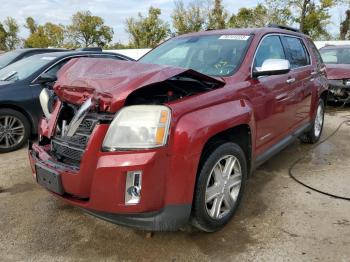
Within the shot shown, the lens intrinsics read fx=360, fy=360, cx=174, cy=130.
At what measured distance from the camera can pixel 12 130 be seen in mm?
5223

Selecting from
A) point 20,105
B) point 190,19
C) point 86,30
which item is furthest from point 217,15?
point 20,105

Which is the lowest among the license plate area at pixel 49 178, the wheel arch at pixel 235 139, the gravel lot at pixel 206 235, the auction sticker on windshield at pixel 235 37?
the gravel lot at pixel 206 235

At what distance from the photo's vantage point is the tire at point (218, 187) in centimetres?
264

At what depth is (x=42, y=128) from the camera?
3.15 metres

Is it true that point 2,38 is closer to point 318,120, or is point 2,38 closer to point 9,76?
point 9,76

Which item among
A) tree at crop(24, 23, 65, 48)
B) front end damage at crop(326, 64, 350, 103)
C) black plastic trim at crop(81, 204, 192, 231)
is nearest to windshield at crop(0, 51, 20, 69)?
black plastic trim at crop(81, 204, 192, 231)

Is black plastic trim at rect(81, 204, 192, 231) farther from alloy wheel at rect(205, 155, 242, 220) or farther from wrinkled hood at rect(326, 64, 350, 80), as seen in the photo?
wrinkled hood at rect(326, 64, 350, 80)

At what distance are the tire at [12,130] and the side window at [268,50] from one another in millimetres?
3533

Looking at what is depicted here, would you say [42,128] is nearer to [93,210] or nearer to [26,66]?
[93,210]

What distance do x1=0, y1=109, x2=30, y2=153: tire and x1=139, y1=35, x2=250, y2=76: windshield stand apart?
7.32ft

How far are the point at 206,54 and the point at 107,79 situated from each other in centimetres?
144

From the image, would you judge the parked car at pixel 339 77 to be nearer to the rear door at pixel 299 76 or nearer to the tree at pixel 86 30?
the rear door at pixel 299 76

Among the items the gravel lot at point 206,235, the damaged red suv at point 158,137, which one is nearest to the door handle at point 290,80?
the damaged red suv at point 158,137

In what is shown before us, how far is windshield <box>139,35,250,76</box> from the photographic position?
3422 mm
